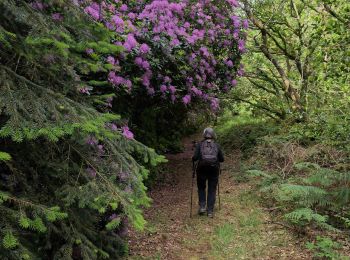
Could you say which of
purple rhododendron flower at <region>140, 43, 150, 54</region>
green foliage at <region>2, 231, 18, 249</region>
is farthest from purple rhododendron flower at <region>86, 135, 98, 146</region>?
purple rhododendron flower at <region>140, 43, 150, 54</region>

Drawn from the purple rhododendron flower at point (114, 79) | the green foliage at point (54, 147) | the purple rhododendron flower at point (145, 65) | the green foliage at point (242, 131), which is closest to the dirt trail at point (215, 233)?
the green foliage at point (54, 147)

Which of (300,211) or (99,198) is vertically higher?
(99,198)

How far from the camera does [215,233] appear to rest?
802cm

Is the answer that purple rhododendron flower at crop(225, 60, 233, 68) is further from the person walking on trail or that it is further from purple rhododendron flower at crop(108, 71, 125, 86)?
purple rhododendron flower at crop(108, 71, 125, 86)

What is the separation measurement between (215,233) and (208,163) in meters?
1.49

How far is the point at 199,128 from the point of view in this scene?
21.6m

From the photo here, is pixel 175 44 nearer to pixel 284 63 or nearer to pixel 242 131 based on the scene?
pixel 242 131

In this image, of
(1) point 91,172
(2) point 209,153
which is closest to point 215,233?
(2) point 209,153

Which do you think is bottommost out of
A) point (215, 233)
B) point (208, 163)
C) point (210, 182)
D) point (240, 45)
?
point (215, 233)

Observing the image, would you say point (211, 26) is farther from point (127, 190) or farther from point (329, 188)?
point (127, 190)

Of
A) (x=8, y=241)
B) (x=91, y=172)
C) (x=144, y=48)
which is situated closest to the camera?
(x=8, y=241)

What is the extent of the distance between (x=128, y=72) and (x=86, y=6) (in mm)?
1980

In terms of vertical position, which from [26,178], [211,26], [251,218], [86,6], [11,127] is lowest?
[251,218]

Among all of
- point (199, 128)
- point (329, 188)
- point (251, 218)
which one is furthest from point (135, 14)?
point (199, 128)
